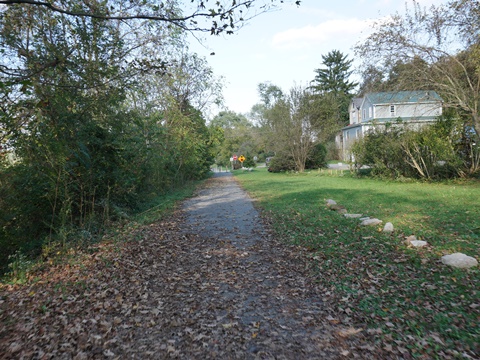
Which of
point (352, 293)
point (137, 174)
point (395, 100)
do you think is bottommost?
point (352, 293)

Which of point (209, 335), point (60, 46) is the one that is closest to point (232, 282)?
point (209, 335)

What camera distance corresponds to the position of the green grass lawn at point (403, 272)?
3557mm

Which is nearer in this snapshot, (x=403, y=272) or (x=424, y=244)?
(x=403, y=272)

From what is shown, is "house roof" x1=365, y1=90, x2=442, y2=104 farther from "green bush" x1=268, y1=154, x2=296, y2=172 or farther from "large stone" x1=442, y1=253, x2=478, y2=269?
"green bush" x1=268, y1=154, x2=296, y2=172

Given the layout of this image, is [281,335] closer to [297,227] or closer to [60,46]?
[297,227]

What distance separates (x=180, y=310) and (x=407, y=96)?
16424 mm

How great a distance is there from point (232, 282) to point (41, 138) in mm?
5194

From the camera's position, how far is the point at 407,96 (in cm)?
1689

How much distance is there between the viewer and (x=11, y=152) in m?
7.15

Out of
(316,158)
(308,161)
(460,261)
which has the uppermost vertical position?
(316,158)

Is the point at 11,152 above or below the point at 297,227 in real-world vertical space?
above

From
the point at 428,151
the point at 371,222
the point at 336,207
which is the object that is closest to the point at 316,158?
the point at 428,151

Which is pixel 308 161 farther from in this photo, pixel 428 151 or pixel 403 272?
pixel 403 272

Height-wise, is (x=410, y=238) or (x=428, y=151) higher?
(x=428, y=151)
